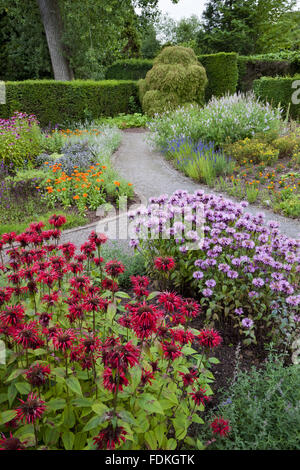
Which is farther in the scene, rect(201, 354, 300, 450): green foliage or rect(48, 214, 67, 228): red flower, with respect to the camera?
rect(48, 214, 67, 228): red flower

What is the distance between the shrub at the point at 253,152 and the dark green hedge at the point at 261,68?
12.3 m

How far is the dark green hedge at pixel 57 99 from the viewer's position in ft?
35.5

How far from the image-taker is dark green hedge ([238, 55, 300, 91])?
17312 millimetres

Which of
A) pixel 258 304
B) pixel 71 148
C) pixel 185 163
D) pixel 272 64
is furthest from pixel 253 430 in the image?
pixel 272 64

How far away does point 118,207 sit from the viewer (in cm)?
589

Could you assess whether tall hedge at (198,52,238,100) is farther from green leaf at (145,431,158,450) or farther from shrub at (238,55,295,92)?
green leaf at (145,431,158,450)

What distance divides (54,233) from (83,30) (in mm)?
14368

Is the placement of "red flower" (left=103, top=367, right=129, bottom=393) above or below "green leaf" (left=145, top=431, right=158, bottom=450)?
above

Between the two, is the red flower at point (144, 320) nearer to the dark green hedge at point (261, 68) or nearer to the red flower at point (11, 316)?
the red flower at point (11, 316)

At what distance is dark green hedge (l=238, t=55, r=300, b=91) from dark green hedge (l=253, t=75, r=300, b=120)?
182 inches

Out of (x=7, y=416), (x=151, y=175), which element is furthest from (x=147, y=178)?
(x=7, y=416)

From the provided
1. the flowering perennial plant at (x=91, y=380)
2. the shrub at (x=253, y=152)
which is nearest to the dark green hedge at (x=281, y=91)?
the shrub at (x=253, y=152)

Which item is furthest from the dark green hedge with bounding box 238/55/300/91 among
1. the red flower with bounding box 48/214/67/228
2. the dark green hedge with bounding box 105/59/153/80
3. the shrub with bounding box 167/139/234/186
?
the red flower with bounding box 48/214/67/228
